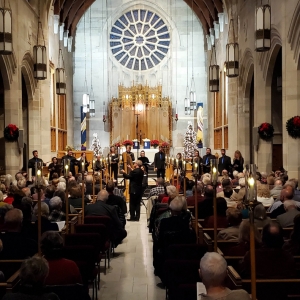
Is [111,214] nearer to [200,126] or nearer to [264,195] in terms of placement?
[264,195]

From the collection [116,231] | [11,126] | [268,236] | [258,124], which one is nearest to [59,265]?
[268,236]

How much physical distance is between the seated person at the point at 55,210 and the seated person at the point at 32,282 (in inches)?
150

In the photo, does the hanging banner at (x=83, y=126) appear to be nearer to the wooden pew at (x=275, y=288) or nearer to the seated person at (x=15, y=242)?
the seated person at (x=15, y=242)

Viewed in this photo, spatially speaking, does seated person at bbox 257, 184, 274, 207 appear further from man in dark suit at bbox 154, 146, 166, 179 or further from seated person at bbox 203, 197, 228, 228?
man in dark suit at bbox 154, 146, 166, 179

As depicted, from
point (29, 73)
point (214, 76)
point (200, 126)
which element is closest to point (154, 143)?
point (200, 126)

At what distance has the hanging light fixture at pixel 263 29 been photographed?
13.6 metres

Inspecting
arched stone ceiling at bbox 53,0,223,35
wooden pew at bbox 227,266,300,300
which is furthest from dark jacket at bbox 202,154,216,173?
wooden pew at bbox 227,266,300,300

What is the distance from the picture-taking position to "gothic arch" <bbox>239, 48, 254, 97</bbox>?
18.5m

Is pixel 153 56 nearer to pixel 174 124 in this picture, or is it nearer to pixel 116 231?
pixel 174 124

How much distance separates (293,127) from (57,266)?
917 cm

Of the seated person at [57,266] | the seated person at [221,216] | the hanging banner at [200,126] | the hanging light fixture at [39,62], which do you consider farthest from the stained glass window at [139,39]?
the seated person at [57,266]

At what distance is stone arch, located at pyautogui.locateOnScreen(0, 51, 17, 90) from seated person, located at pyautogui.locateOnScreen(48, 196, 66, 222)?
8876 mm

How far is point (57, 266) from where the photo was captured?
4707 millimetres

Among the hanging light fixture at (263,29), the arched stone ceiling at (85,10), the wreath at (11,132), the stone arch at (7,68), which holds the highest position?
the arched stone ceiling at (85,10)
